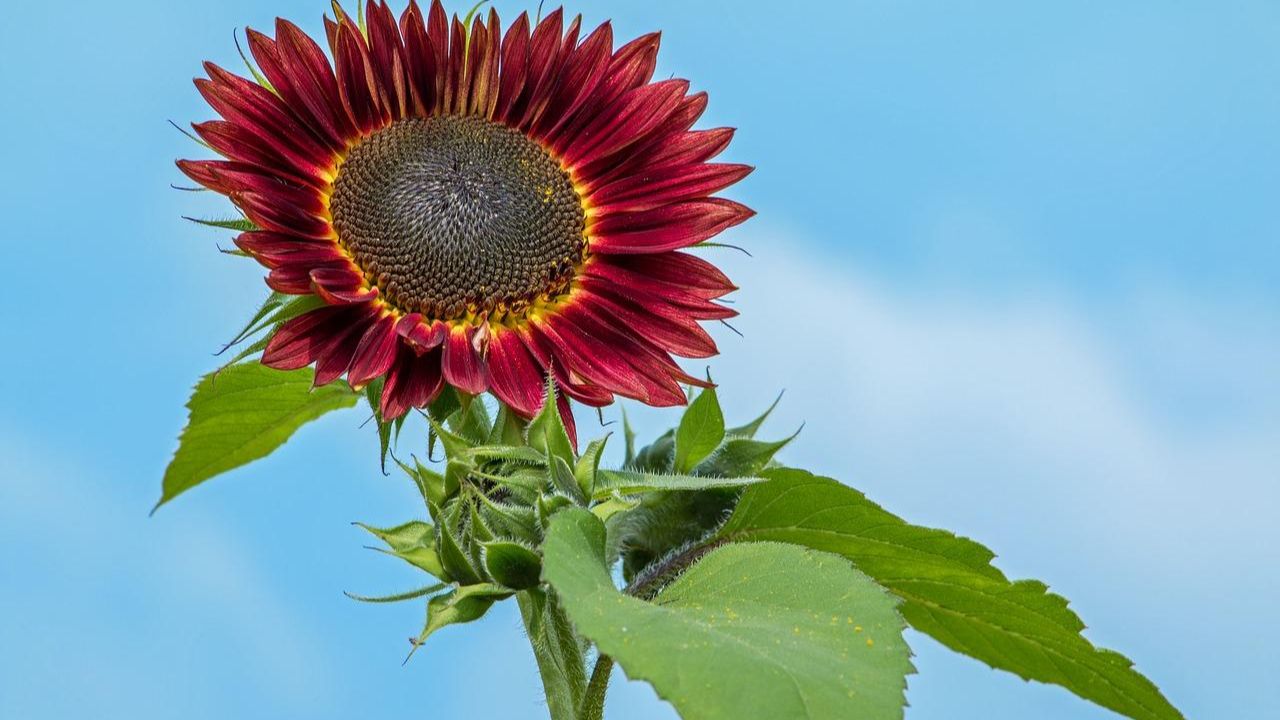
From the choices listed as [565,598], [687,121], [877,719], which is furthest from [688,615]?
[687,121]

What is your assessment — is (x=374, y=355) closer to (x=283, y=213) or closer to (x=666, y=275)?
(x=283, y=213)

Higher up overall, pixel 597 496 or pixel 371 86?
pixel 371 86

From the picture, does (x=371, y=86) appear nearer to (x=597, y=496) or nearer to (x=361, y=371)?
(x=361, y=371)

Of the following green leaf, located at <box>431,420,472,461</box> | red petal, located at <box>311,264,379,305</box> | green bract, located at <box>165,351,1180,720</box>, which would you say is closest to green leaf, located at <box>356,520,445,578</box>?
green bract, located at <box>165,351,1180,720</box>

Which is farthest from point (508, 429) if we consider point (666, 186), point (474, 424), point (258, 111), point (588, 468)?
point (258, 111)

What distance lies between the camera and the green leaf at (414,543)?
1.98 metres

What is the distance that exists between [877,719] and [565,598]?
36 cm

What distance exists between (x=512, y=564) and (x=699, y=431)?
37 centimetres

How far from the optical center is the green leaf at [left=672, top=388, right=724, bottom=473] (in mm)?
2137

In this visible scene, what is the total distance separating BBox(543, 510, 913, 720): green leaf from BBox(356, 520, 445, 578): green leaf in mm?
240

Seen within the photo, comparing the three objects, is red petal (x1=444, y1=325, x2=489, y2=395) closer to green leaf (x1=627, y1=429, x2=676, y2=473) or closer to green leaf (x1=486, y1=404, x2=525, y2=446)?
green leaf (x1=486, y1=404, x2=525, y2=446)

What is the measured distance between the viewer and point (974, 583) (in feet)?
7.05

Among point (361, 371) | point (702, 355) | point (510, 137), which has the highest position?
point (510, 137)

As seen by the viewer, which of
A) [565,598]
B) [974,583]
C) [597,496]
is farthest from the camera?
[974,583]
